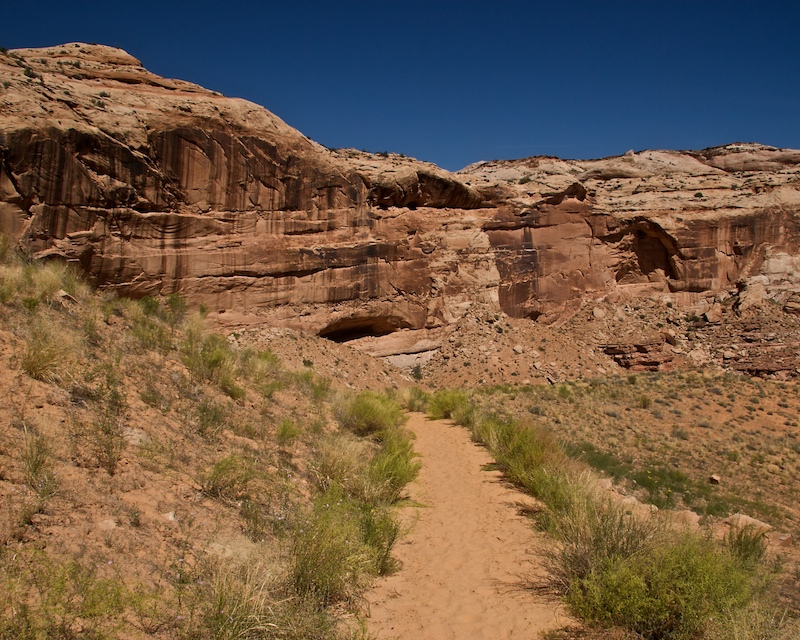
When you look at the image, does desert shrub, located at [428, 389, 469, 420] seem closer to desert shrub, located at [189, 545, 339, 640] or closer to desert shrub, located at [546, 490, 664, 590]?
desert shrub, located at [546, 490, 664, 590]

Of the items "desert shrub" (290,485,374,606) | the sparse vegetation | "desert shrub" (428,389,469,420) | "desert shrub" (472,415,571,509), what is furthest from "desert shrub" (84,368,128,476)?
"desert shrub" (428,389,469,420)

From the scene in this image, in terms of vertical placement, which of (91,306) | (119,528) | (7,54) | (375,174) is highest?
(7,54)

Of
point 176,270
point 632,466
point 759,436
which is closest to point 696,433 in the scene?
point 759,436

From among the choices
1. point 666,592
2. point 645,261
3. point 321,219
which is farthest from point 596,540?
point 645,261

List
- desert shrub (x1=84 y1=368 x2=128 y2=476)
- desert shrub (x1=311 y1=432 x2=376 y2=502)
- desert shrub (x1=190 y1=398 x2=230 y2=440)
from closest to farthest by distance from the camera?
desert shrub (x1=84 y1=368 x2=128 y2=476) < desert shrub (x1=190 y1=398 x2=230 y2=440) < desert shrub (x1=311 y1=432 x2=376 y2=502)

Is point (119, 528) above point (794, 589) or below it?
above

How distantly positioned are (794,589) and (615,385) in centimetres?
1835

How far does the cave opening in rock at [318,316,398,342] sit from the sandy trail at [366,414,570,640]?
55.8ft

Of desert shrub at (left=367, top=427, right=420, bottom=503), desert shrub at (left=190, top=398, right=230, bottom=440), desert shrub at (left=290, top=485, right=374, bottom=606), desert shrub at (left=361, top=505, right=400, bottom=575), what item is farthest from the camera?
desert shrub at (left=367, top=427, right=420, bottom=503)

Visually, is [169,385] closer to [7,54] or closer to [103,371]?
[103,371]

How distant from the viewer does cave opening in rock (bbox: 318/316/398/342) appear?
26375mm

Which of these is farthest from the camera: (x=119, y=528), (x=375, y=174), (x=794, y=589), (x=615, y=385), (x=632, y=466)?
(x=375, y=174)

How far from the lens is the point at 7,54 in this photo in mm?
19391

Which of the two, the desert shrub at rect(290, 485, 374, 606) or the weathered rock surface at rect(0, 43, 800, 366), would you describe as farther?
the weathered rock surface at rect(0, 43, 800, 366)
